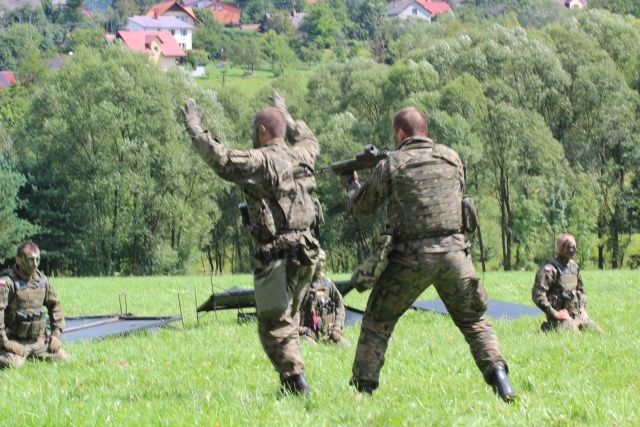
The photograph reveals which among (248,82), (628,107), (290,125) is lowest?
(290,125)

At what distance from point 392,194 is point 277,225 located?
3.72ft

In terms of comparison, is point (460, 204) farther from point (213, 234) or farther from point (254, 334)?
point (213, 234)

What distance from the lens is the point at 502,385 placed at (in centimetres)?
764

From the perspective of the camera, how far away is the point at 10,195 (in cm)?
5294

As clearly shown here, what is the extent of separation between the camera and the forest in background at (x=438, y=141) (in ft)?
186

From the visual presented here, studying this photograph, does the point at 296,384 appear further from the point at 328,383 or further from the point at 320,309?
the point at 320,309

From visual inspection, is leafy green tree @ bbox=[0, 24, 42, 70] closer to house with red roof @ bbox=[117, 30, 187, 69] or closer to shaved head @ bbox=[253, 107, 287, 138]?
house with red roof @ bbox=[117, 30, 187, 69]

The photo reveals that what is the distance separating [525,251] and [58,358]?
161 ft

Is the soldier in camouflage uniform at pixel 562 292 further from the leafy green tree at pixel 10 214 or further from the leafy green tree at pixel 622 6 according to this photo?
the leafy green tree at pixel 622 6

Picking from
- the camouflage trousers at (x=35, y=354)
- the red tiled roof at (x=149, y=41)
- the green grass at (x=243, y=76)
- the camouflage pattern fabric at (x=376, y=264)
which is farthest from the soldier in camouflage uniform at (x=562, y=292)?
the red tiled roof at (x=149, y=41)

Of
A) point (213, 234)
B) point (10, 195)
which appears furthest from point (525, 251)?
point (10, 195)

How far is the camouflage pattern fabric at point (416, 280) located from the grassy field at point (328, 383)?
38cm

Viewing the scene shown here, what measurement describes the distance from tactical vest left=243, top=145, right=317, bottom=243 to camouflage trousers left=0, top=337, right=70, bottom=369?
16.1ft

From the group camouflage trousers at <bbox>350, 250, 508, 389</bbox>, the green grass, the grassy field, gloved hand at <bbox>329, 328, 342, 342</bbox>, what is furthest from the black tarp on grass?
the green grass
